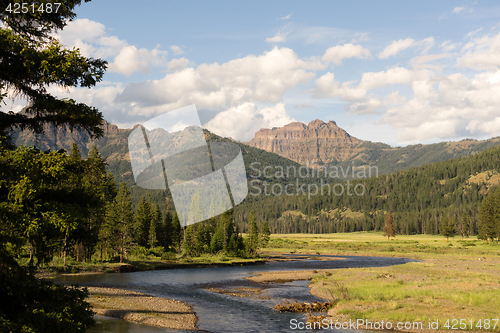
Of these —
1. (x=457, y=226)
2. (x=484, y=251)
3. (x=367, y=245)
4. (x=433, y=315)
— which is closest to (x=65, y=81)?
(x=433, y=315)

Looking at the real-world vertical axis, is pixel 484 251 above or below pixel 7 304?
below

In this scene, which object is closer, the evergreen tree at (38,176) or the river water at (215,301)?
the evergreen tree at (38,176)

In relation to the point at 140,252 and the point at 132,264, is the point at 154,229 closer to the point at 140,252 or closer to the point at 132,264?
the point at 140,252

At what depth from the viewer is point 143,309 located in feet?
98.4

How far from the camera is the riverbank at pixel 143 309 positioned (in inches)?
1048

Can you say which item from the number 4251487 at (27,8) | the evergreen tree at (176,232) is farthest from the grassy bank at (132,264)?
the number 4251487 at (27,8)

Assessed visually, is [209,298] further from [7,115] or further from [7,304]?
[7,115]

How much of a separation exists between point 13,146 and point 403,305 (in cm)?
3107

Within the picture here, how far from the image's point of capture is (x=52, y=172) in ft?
35.2

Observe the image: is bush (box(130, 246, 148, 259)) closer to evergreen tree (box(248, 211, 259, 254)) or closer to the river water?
the river water

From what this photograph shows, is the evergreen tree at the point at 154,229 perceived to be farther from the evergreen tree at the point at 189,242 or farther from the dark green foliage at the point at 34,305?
the dark green foliage at the point at 34,305

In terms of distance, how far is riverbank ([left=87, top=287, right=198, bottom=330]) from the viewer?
26609 mm

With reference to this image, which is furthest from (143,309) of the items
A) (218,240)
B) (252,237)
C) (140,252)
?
(252,237)

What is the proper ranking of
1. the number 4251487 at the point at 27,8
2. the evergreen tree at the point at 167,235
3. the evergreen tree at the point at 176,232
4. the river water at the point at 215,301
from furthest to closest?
the evergreen tree at the point at 176,232
the evergreen tree at the point at 167,235
the river water at the point at 215,301
the number 4251487 at the point at 27,8
